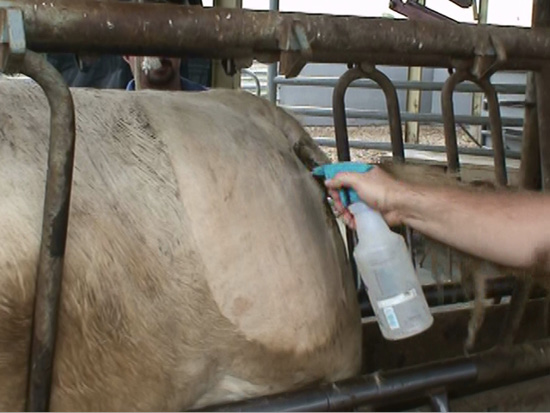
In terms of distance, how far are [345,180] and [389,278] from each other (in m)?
0.15

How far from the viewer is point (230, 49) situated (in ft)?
A: 3.44

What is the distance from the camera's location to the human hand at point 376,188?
3.57 feet

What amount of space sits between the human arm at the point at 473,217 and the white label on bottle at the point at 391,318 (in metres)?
0.13

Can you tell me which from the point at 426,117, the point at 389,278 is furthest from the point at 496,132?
the point at 426,117

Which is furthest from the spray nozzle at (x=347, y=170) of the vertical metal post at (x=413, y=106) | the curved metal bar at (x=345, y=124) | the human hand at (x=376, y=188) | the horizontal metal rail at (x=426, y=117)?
the vertical metal post at (x=413, y=106)

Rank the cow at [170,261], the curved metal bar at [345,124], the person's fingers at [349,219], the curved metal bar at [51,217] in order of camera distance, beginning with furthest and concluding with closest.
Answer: the curved metal bar at [345,124] → the person's fingers at [349,219] → the cow at [170,261] → the curved metal bar at [51,217]

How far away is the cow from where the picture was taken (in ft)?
3.35

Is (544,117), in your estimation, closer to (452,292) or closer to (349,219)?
(452,292)

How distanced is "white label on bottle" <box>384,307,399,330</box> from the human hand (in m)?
0.13

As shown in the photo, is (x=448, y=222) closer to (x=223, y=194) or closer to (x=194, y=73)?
(x=223, y=194)

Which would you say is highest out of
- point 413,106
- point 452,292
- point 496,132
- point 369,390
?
point 496,132

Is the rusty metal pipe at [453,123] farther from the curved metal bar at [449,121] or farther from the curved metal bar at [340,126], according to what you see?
the curved metal bar at [340,126]

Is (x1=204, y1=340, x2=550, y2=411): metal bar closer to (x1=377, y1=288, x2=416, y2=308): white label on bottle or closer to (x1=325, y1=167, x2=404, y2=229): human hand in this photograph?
(x1=377, y1=288, x2=416, y2=308): white label on bottle

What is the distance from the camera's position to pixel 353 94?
311 inches
